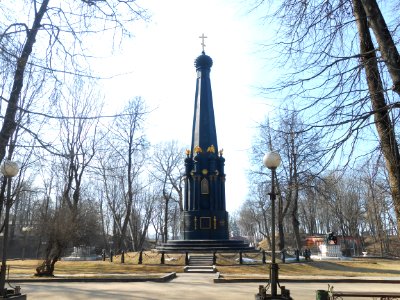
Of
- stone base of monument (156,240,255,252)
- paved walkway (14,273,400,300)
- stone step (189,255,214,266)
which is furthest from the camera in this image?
stone base of monument (156,240,255,252)

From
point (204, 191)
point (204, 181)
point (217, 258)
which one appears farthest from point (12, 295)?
point (204, 181)

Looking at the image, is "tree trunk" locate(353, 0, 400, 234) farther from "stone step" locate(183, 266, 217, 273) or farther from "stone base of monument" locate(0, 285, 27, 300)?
"stone step" locate(183, 266, 217, 273)

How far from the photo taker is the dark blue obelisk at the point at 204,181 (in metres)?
26.4

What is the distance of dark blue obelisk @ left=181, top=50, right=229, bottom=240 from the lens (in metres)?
26.4

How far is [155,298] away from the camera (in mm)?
9828

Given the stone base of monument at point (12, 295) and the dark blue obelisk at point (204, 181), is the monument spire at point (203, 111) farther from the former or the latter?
the stone base of monument at point (12, 295)

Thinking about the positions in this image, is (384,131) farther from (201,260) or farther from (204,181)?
(204,181)

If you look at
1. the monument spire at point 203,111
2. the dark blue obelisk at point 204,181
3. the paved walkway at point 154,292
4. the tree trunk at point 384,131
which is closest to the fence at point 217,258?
the dark blue obelisk at point 204,181

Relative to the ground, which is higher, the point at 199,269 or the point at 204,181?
the point at 204,181

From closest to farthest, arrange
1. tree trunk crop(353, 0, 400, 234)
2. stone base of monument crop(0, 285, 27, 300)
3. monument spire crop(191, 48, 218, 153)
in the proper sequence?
tree trunk crop(353, 0, 400, 234) < stone base of monument crop(0, 285, 27, 300) < monument spire crop(191, 48, 218, 153)

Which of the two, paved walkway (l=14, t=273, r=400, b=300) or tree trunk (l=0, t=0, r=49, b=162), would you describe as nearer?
tree trunk (l=0, t=0, r=49, b=162)

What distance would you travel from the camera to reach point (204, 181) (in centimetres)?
2733

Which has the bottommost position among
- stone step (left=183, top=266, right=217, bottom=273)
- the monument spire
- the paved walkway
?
the paved walkway

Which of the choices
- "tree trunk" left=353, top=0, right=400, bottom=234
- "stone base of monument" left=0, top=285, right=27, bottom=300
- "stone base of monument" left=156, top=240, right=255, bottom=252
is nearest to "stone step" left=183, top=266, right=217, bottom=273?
"stone base of monument" left=156, top=240, right=255, bottom=252
